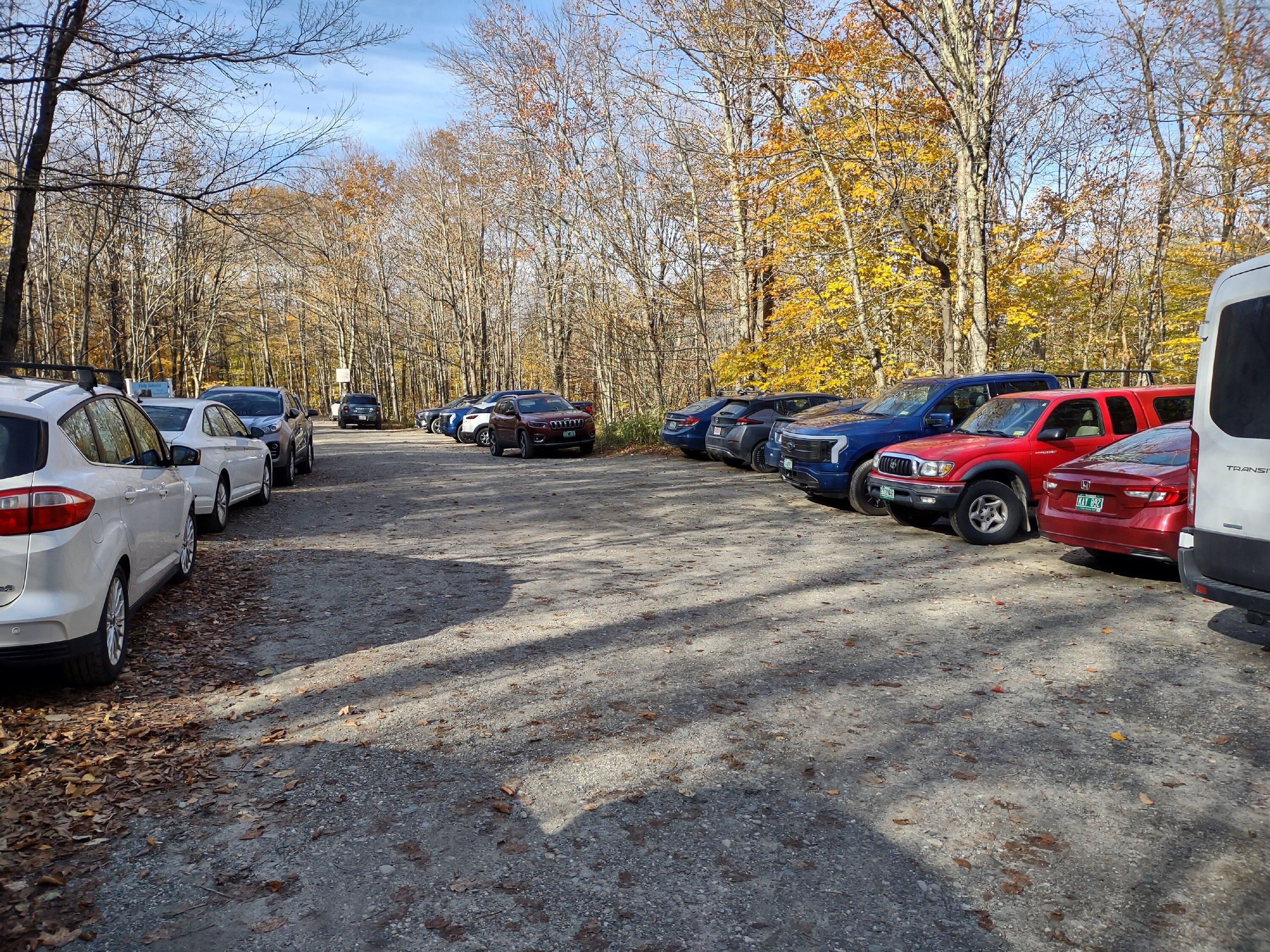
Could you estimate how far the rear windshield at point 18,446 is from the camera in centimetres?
455

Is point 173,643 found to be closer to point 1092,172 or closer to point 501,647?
A: point 501,647

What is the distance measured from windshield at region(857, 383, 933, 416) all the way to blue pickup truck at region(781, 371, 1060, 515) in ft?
0.06

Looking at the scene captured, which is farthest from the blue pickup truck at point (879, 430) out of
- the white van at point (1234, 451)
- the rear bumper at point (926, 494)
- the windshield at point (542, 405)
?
the windshield at point (542, 405)

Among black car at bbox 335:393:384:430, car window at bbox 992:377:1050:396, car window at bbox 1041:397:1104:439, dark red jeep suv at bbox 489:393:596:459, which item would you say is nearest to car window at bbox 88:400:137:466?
car window at bbox 1041:397:1104:439

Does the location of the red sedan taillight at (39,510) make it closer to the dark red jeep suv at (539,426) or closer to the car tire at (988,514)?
the car tire at (988,514)

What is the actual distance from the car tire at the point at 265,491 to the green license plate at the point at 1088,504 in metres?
10.9

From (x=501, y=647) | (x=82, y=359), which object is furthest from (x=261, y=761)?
(x=82, y=359)

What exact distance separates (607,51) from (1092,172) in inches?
574

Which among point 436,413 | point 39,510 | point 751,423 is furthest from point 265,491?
point 436,413

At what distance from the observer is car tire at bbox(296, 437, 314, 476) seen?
721 inches

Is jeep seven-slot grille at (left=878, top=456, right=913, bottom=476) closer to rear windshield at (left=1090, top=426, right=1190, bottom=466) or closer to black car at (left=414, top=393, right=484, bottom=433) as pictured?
rear windshield at (left=1090, top=426, right=1190, bottom=466)

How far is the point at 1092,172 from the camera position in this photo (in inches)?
938

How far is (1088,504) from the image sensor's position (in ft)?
26.6

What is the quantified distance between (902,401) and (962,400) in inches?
36.4
